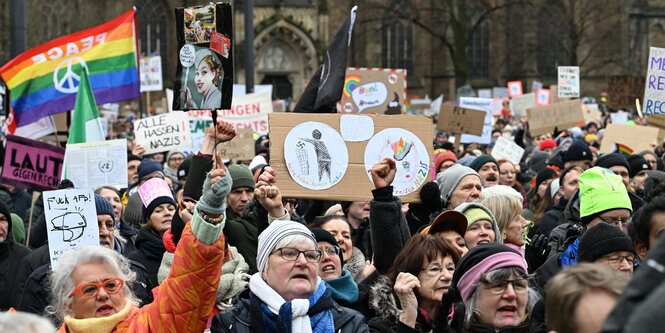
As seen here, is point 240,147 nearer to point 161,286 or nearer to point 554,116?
point 554,116

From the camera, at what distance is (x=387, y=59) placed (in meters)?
44.9

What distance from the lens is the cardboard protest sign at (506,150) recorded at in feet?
42.5

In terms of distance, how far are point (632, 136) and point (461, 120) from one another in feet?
Answer: 8.06

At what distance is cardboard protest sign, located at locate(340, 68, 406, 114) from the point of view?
1118 cm

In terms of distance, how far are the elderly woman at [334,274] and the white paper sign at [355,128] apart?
1463 mm

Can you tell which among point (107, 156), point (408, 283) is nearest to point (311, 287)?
point (408, 283)

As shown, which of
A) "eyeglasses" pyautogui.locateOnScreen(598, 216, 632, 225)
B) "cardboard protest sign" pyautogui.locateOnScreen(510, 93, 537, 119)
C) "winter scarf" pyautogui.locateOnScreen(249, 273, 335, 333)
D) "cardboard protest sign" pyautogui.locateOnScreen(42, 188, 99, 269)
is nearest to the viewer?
"winter scarf" pyautogui.locateOnScreen(249, 273, 335, 333)

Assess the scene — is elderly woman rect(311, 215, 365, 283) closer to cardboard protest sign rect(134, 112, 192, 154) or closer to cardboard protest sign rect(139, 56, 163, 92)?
cardboard protest sign rect(134, 112, 192, 154)

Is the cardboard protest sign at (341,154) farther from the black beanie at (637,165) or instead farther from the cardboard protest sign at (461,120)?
the cardboard protest sign at (461,120)

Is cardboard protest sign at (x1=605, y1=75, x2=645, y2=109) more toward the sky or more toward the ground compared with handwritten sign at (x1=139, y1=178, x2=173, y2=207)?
more toward the sky

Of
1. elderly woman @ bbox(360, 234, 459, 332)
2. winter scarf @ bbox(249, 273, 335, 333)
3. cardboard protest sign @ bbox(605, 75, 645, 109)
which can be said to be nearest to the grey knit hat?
elderly woman @ bbox(360, 234, 459, 332)

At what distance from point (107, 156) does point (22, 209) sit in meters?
3.00

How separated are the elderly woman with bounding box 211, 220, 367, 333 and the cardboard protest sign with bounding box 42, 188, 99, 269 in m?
2.08

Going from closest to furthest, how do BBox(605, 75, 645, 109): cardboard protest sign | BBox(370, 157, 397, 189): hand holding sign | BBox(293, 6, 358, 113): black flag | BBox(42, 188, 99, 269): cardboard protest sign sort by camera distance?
BBox(370, 157, 397, 189): hand holding sign < BBox(42, 188, 99, 269): cardboard protest sign < BBox(293, 6, 358, 113): black flag < BBox(605, 75, 645, 109): cardboard protest sign
